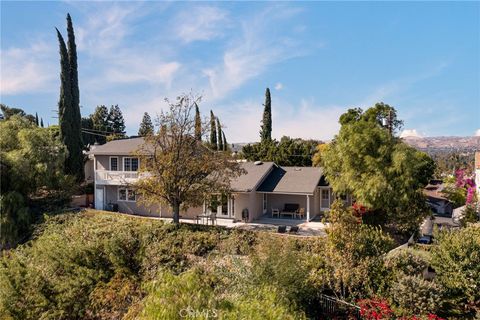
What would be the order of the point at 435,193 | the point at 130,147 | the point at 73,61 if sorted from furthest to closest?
the point at 435,193 < the point at 73,61 < the point at 130,147

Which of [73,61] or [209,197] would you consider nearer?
[209,197]

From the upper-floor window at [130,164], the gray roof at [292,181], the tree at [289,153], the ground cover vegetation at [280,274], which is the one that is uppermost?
the tree at [289,153]

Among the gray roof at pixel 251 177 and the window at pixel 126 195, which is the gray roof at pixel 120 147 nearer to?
the window at pixel 126 195

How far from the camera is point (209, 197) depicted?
73.4 ft

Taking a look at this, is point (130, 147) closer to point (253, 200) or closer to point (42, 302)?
point (253, 200)

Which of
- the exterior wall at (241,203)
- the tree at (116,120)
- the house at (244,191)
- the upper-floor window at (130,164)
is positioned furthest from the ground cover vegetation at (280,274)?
the tree at (116,120)

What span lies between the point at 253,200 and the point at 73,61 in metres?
25.1

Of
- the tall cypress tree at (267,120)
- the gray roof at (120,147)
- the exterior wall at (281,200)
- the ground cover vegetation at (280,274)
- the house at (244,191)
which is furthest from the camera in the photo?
the tall cypress tree at (267,120)

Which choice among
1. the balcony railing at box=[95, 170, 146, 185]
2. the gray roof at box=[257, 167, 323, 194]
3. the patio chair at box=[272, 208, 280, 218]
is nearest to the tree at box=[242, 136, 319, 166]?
the gray roof at box=[257, 167, 323, 194]

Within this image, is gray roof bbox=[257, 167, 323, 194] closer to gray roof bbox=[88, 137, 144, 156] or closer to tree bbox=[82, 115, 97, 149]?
gray roof bbox=[88, 137, 144, 156]

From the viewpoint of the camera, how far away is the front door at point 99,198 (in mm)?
29312

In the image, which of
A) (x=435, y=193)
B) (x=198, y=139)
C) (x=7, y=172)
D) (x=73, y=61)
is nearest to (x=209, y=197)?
(x=198, y=139)

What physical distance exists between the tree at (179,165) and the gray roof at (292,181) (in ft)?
19.4

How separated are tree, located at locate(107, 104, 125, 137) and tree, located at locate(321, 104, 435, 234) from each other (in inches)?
2390
